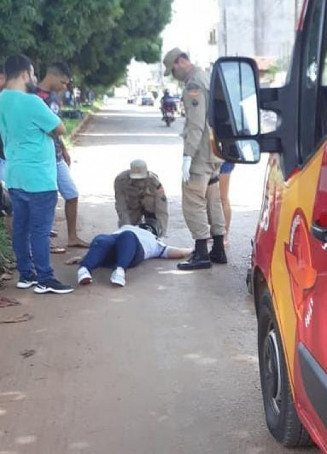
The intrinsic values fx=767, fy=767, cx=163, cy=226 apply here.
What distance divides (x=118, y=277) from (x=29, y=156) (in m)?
1.24

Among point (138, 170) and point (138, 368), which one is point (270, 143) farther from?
point (138, 170)

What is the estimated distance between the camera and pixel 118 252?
→ 6438mm

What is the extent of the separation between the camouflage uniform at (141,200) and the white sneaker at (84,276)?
911 millimetres

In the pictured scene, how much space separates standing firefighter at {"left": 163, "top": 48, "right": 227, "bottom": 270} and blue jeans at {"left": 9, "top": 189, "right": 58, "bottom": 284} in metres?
1.25

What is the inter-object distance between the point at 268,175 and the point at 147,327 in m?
1.99

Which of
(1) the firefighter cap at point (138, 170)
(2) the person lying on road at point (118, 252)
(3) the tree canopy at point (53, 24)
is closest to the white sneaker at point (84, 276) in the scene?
(2) the person lying on road at point (118, 252)

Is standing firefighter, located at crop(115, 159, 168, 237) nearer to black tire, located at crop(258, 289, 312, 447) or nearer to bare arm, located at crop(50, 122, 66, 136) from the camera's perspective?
bare arm, located at crop(50, 122, 66, 136)

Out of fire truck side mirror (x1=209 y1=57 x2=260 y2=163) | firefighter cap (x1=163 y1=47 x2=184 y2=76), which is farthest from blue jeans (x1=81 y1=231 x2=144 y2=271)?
fire truck side mirror (x1=209 y1=57 x2=260 y2=163)

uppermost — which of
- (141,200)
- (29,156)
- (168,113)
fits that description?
(29,156)

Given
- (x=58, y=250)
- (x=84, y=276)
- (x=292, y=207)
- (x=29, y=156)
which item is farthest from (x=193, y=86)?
(x=292, y=207)

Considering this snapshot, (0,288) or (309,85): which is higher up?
(309,85)

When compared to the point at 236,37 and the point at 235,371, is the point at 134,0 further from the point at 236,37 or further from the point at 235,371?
the point at 236,37

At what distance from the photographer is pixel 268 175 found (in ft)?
11.9

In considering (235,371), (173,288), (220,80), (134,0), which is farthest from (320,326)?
(134,0)
